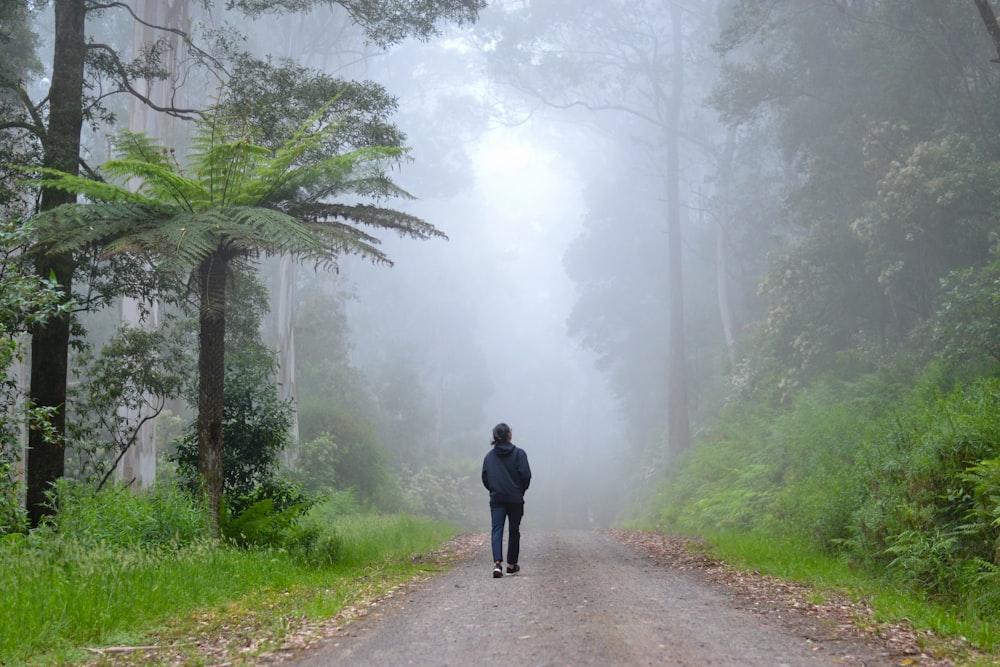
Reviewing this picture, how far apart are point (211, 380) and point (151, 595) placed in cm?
359

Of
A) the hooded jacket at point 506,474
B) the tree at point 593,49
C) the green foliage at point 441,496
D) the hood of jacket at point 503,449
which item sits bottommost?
the green foliage at point 441,496

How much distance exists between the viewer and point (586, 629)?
5.95m

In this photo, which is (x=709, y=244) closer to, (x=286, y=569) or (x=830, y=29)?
(x=830, y=29)

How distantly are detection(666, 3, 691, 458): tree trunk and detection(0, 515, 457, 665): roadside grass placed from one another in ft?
67.9

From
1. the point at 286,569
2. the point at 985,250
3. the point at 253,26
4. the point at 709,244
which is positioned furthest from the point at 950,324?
the point at 253,26

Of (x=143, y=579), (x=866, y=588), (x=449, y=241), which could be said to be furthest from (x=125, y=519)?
(x=449, y=241)

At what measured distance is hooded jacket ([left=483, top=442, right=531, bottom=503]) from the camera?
392 inches

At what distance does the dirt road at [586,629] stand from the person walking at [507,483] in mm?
729

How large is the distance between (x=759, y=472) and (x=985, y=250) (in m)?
6.36

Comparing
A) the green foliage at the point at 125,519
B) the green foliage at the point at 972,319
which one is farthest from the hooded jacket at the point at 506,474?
the green foliage at the point at 972,319

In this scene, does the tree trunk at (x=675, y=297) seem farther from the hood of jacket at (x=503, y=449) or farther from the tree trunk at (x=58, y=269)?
the tree trunk at (x=58, y=269)

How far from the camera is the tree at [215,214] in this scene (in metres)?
8.69

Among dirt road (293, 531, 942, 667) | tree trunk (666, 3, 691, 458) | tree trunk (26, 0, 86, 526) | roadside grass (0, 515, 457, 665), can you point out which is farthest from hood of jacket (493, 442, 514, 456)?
tree trunk (666, 3, 691, 458)

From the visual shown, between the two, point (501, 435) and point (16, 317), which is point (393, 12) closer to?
point (501, 435)
